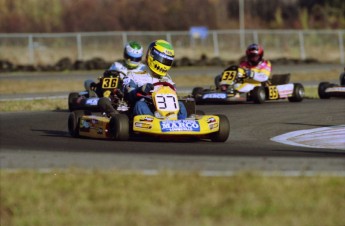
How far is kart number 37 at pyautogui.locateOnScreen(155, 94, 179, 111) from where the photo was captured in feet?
37.1

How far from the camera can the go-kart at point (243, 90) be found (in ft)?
58.2

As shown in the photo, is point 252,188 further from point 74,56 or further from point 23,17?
point 23,17

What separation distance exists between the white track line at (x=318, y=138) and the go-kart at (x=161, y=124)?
2.98 ft

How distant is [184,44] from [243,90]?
2419 cm

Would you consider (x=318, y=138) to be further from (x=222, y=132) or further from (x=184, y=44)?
(x=184, y=44)

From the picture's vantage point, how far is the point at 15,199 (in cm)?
677

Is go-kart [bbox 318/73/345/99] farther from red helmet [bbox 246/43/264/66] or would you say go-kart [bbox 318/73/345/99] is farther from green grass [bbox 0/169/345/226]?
green grass [bbox 0/169/345/226]

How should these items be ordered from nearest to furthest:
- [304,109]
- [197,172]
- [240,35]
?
[197,172]
[304,109]
[240,35]

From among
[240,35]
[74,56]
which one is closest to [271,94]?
[74,56]

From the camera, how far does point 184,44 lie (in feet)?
139

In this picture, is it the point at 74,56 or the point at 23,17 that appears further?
the point at 23,17

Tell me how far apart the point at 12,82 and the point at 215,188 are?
20335 millimetres

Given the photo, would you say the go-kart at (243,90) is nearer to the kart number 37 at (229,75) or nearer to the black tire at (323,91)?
the kart number 37 at (229,75)

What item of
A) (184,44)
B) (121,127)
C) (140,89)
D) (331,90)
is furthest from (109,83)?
(184,44)
